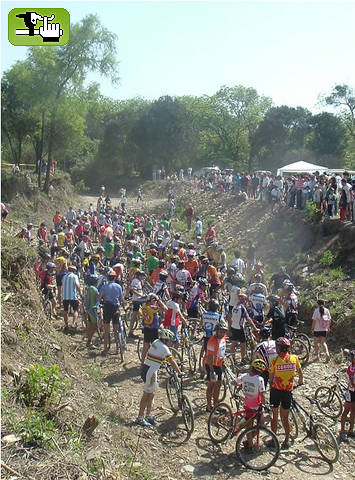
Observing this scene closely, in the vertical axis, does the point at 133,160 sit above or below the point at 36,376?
above

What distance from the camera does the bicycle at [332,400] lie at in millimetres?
9426

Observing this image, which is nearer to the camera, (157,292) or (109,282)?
(109,282)

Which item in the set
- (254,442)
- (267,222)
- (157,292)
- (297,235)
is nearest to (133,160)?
(267,222)

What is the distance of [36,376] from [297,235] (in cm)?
1592

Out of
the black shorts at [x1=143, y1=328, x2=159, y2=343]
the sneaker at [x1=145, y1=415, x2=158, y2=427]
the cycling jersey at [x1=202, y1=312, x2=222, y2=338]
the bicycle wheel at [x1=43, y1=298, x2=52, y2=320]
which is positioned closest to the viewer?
the sneaker at [x1=145, y1=415, x2=158, y2=427]

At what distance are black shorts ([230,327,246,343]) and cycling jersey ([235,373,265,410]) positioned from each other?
3.29 metres

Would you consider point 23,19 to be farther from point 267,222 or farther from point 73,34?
point 73,34

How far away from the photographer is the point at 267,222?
24.6m

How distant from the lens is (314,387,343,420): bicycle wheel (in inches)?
372

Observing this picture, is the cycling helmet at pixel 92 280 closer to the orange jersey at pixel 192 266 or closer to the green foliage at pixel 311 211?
the orange jersey at pixel 192 266

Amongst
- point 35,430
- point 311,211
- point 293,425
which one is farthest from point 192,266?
point 35,430

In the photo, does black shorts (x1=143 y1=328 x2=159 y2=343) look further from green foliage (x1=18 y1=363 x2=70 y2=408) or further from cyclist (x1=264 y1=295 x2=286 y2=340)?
green foliage (x1=18 y1=363 x2=70 y2=408)

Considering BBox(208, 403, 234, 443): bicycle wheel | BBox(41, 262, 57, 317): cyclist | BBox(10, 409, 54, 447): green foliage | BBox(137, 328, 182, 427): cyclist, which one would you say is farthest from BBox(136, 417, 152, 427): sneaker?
BBox(41, 262, 57, 317): cyclist

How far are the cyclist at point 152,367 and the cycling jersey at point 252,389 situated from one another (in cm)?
122
